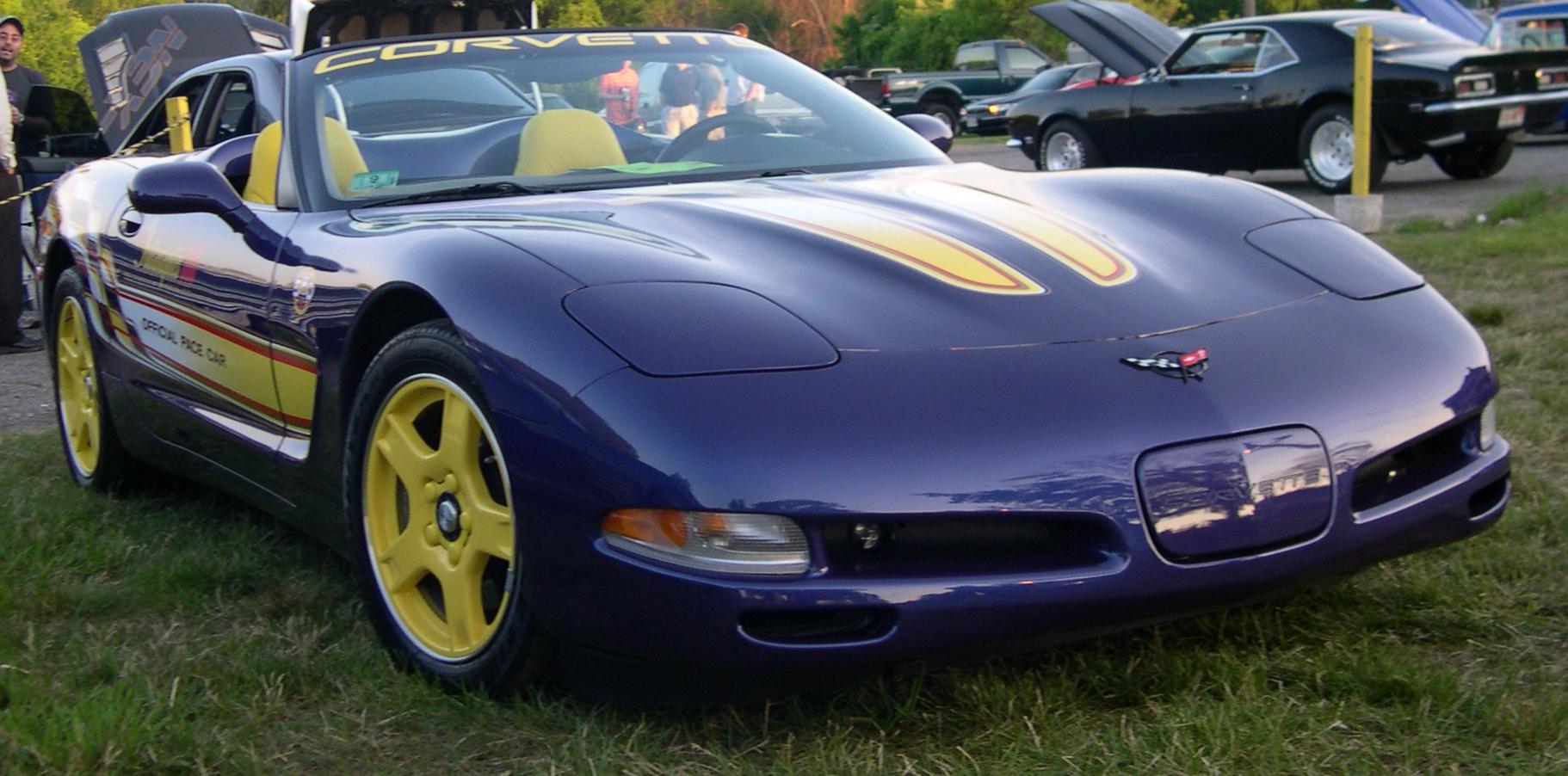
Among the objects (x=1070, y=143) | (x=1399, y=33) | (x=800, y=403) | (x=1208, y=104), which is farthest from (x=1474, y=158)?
(x=800, y=403)

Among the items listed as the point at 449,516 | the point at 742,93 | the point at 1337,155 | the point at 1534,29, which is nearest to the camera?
the point at 449,516

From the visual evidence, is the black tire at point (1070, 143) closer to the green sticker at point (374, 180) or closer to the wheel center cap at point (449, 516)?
the green sticker at point (374, 180)

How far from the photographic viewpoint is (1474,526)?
8.76 feet

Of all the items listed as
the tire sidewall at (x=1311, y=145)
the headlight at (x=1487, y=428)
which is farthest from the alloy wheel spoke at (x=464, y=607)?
the tire sidewall at (x=1311, y=145)

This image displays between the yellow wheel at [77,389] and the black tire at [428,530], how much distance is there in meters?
1.88

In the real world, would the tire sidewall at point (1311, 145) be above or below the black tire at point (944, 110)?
above

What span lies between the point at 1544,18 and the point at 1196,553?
14879mm

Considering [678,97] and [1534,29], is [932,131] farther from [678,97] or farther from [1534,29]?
[1534,29]

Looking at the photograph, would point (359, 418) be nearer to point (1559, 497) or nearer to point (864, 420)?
point (864, 420)

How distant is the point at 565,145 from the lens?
3629 millimetres

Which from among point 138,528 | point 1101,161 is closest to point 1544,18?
point 1101,161

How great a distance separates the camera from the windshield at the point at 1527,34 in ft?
50.0

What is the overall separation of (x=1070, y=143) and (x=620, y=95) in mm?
10638

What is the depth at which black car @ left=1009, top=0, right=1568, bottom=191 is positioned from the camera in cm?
1141
